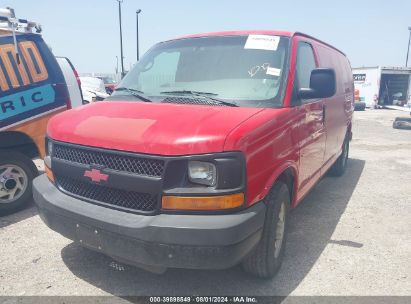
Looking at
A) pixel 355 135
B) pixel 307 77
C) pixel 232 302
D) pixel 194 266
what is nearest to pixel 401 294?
pixel 232 302

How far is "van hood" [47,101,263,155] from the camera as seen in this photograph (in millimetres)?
2342

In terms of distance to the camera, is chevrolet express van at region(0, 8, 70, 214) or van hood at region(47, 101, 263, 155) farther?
chevrolet express van at region(0, 8, 70, 214)

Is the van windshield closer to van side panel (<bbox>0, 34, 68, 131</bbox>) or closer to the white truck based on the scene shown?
van side panel (<bbox>0, 34, 68, 131</bbox>)

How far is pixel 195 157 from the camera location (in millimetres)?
2309

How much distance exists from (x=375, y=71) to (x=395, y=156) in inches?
724

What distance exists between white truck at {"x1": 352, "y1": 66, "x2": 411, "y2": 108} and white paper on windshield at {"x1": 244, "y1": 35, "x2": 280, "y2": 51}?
23.0 metres

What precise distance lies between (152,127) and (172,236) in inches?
30.8

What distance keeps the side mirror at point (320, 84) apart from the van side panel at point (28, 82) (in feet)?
10.9

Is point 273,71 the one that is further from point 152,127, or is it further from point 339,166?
point 339,166

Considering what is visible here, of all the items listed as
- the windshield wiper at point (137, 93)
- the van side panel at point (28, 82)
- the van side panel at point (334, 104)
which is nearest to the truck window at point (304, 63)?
the van side panel at point (334, 104)

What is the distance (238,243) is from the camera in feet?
7.66

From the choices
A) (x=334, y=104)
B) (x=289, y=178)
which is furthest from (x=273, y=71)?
(x=334, y=104)

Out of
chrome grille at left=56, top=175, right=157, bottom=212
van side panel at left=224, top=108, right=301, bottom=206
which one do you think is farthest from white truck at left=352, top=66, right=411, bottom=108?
chrome grille at left=56, top=175, right=157, bottom=212

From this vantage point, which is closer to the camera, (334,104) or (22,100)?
(22,100)
